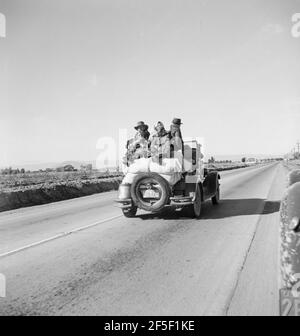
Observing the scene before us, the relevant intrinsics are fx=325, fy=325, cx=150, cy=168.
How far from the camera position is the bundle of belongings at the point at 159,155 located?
314 inches

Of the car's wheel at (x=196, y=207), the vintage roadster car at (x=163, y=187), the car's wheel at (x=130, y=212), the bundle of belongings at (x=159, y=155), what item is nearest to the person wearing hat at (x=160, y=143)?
the bundle of belongings at (x=159, y=155)

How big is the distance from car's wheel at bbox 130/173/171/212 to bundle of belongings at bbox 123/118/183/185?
295 mm

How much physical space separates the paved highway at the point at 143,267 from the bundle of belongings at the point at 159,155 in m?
1.24

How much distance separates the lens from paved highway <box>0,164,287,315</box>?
11.0 feet

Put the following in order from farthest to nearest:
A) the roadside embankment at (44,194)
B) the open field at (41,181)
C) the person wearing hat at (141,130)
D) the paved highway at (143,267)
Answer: the open field at (41,181)
the roadside embankment at (44,194)
the person wearing hat at (141,130)
the paved highway at (143,267)

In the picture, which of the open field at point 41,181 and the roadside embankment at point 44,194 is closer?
the roadside embankment at point 44,194

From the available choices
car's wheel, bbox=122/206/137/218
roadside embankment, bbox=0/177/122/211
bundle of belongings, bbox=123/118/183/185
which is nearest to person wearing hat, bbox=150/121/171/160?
bundle of belongings, bbox=123/118/183/185

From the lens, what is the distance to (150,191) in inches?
313

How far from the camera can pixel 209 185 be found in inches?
386

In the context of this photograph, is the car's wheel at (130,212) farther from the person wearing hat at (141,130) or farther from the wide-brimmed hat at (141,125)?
the wide-brimmed hat at (141,125)

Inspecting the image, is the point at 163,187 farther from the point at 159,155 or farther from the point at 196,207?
the point at 196,207
